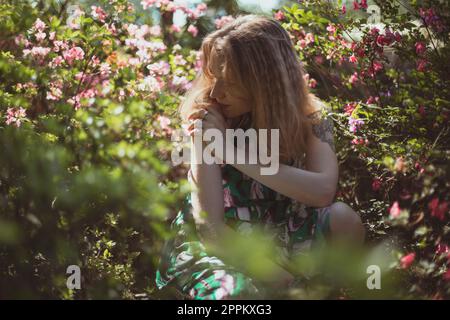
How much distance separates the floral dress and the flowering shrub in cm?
14

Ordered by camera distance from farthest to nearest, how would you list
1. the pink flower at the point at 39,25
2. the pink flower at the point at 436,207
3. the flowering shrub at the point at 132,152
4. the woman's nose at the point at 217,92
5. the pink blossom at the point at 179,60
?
the pink blossom at the point at 179,60, the pink flower at the point at 39,25, the woman's nose at the point at 217,92, the pink flower at the point at 436,207, the flowering shrub at the point at 132,152

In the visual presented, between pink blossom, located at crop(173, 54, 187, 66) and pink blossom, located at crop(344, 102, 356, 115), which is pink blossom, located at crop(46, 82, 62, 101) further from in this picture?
pink blossom, located at crop(344, 102, 356, 115)

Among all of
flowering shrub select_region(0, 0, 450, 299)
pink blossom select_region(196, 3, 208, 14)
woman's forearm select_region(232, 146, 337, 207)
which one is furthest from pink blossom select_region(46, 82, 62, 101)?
pink blossom select_region(196, 3, 208, 14)

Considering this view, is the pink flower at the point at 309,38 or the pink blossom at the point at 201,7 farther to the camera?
the pink blossom at the point at 201,7

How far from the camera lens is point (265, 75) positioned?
2.05m

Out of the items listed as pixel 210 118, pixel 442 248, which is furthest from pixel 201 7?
pixel 442 248

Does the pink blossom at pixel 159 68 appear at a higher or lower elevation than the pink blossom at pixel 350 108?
higher

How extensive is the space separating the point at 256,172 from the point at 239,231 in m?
0.25

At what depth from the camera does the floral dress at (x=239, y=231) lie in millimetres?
1738

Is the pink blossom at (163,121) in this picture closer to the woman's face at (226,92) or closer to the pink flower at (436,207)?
the woman's face at (226,92)

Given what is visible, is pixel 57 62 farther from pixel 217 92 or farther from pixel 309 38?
pixel 309 38

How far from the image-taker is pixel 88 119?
5.02ft

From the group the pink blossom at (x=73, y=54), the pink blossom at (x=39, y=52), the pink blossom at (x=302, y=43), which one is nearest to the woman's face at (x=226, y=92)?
the pink blossom at (x=73, y=54)

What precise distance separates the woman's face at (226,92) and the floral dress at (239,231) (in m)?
0.23
